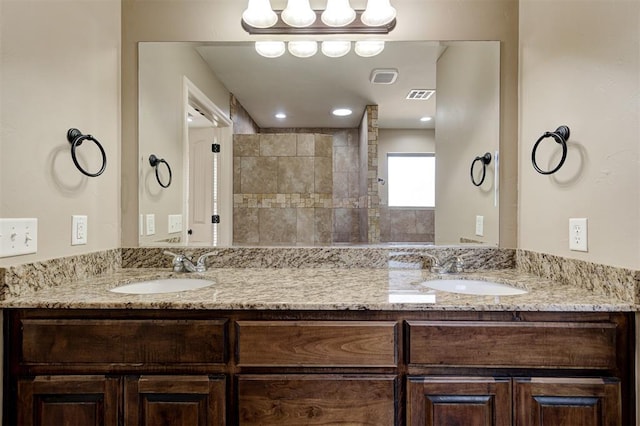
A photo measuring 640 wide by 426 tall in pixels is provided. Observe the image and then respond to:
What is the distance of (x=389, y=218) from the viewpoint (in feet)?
5.48

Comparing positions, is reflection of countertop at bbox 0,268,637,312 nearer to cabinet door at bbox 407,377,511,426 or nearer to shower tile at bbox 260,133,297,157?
cabinet door at bbox 407,377,511,426

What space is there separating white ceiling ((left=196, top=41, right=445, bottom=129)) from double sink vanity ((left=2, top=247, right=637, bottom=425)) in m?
0.96

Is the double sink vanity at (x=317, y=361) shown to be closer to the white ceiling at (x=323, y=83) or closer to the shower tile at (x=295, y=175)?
the shower tile at (x=295, y=175)

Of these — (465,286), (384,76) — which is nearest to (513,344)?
(465,286)

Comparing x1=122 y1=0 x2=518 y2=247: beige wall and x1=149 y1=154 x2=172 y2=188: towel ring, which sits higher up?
x1=122 y1=0 x2=518 y2=247: beige wall

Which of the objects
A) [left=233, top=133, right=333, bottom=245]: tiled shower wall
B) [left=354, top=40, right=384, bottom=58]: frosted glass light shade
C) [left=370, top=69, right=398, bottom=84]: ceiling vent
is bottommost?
[left=233, top=133, right=333, bottom=245]: tiled shower wall

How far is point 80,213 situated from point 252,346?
0.90 meters

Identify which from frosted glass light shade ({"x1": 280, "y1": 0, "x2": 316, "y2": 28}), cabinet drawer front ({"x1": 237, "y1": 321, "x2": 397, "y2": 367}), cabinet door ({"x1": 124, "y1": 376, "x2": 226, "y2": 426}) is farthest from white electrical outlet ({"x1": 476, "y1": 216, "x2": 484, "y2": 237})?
cabinet door ({"x1": 124, "y1": 376, "x2": 226, "y2": 426})

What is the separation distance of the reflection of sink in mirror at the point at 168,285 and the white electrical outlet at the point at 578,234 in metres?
1.38

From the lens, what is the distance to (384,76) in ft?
5.64

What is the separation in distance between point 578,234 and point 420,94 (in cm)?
90

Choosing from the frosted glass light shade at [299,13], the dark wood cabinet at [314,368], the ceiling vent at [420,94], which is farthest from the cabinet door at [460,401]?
the frosted glass light shade at [299,13]

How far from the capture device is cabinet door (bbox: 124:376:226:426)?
1057 mm

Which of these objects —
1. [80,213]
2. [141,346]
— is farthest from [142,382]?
[80,213]
